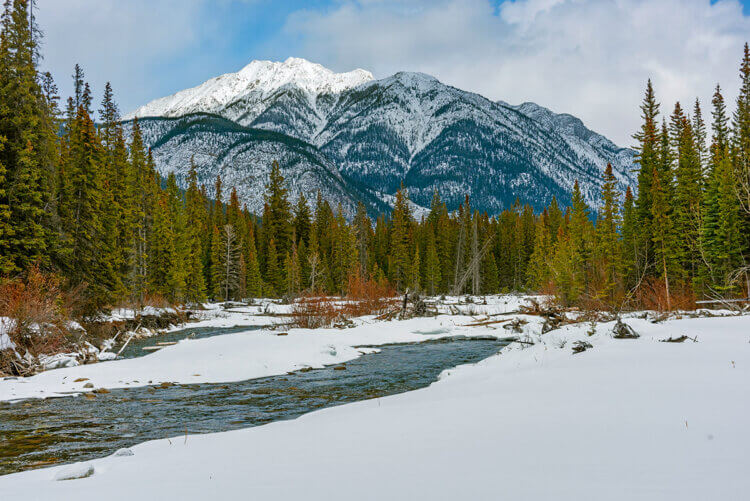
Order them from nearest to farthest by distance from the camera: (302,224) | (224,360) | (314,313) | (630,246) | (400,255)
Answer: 1. (224,360)
2. (314,313)
3. (630,246)
4. (302,224)
5. (400,255)

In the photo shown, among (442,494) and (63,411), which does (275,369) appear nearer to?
(63,411)

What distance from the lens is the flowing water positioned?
24.6 feet

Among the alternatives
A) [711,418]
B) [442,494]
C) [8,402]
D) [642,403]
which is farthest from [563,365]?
[8,402]

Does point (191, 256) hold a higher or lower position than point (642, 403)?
higher

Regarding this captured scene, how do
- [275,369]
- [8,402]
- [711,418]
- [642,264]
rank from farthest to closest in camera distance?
[642,264], [275,369], [8,402], [711,418]

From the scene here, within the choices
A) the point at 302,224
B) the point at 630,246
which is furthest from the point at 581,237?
the point at 302,224

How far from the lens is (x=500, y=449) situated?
4137mm

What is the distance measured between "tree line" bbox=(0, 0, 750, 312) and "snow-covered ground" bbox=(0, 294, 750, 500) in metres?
10.2

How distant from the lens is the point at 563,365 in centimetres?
870

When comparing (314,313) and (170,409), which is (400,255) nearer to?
(314,313)

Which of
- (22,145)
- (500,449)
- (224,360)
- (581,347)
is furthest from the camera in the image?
(22,145)

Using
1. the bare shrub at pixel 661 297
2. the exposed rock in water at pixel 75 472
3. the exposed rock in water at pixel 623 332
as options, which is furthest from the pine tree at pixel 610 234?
the exposed rock in water at pixel 75 472

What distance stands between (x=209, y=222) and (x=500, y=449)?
68.6 m

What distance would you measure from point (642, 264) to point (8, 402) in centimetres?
4180
